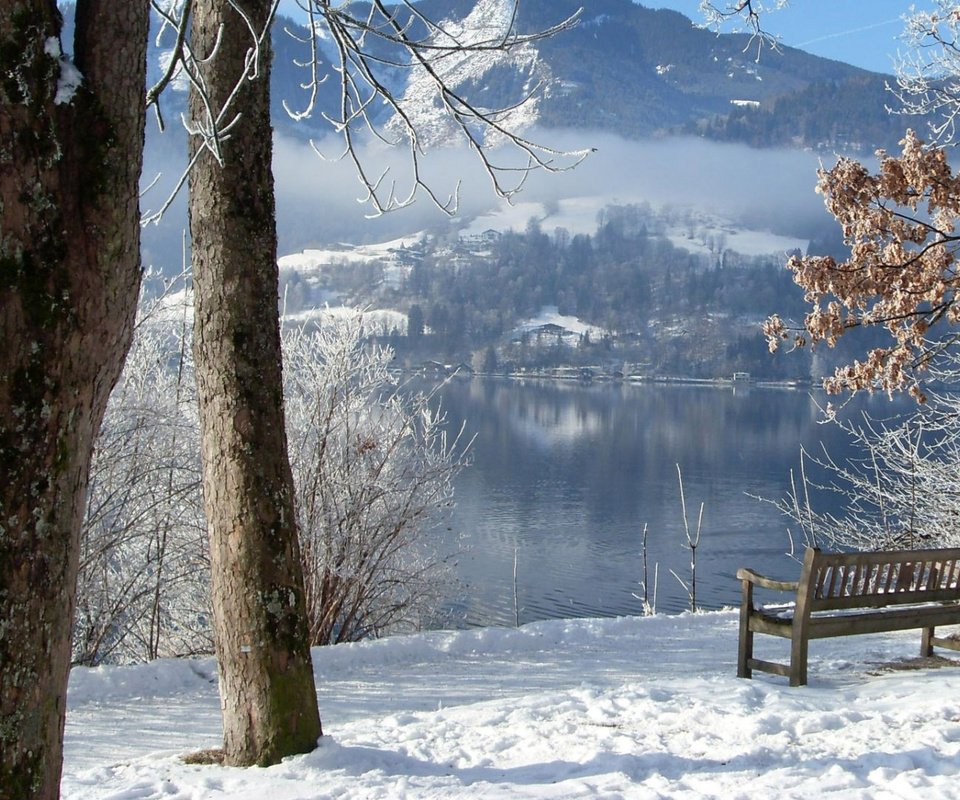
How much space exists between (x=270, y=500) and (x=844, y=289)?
4.66 metres

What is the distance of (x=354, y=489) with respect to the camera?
13.3 m

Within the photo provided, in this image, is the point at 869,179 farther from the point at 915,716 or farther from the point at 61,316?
the point at 61,316

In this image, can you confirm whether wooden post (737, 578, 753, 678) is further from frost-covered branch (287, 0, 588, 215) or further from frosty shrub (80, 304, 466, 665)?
frosty shrub (80, 304, 466, 665)

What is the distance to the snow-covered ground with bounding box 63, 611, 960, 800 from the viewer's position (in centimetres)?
396

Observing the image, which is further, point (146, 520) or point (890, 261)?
point (146, 520)

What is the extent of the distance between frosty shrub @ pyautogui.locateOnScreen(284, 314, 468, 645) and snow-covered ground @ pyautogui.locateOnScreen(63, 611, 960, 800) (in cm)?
463

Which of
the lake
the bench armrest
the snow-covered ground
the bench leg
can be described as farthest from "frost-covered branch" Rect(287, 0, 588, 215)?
the lake

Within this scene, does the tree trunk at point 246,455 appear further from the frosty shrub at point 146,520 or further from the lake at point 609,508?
the lake at point 609,508

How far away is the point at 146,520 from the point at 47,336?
11.3 metres

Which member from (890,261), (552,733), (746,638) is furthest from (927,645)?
(552,733)

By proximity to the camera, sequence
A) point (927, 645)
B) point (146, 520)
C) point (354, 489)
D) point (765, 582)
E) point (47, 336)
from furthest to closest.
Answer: point (354, 489) < point (146, 520) < point (927, 645) < point (765, 582) < point (47, 336)

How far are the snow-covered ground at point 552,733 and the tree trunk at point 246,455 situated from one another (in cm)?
30

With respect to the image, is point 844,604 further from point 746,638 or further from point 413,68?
point 413,68

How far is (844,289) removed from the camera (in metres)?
7.26
